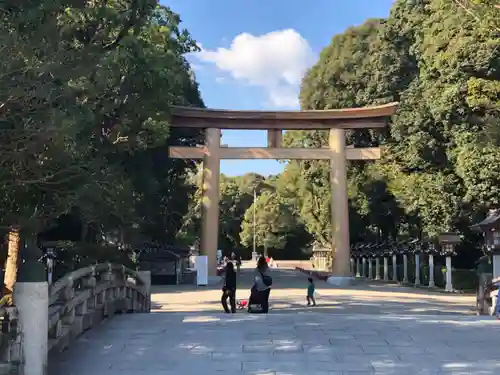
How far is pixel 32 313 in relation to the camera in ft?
18.6

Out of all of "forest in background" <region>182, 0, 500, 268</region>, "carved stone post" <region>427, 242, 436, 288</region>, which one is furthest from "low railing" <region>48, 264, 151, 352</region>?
"carved stone post" <region>427, 242, 436, 288</region>

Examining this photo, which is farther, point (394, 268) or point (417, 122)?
point (394, 268)

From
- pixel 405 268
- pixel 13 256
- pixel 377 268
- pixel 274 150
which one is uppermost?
pixel 274 150

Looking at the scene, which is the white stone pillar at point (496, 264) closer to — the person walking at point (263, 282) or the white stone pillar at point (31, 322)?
the person walking at point (263, 282)

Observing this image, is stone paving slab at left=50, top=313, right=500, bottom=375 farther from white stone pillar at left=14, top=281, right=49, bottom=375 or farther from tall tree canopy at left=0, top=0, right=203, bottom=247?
tall tree canopy at left=0, top=0, right=203, bottom=247

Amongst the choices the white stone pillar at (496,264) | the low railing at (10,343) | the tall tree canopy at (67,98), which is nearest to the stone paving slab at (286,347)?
the low railing at (10,343)

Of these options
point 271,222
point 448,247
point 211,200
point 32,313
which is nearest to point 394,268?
point 448,247

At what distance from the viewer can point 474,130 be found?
22375 mm

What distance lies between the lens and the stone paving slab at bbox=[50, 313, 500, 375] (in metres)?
6.45

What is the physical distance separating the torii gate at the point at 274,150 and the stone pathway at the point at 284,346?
1557cm

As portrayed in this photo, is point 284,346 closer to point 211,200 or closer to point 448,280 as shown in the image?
point 448,280

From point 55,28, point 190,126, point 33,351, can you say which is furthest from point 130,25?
point 190,126

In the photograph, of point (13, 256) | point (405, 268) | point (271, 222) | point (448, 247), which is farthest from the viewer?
point (271, 222)

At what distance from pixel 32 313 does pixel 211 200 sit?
2021cm
